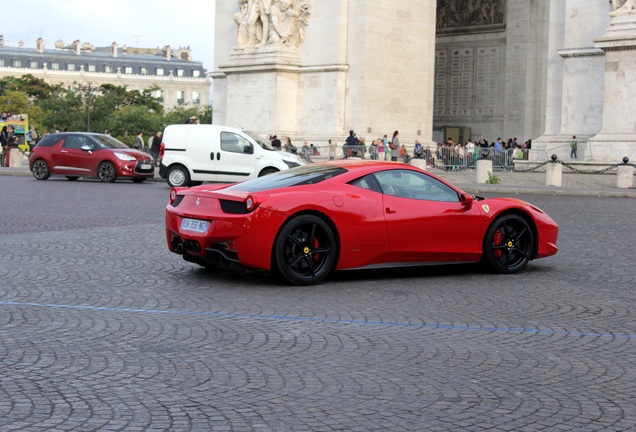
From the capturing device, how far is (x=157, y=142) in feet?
114

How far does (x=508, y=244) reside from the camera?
10609 mm

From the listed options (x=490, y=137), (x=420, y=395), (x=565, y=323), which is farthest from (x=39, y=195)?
(x=490, y=137)

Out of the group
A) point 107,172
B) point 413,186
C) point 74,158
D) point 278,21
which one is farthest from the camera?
point 278,21

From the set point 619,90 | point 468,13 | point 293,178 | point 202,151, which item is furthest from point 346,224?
point 468,13

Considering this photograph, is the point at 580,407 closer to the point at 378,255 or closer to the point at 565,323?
the point at 565,323

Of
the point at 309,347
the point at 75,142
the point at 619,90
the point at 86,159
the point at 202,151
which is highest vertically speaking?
the point at 619,90

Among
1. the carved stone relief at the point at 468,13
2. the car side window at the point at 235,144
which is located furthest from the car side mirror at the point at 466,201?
the carved stone relief at the point at 468,13

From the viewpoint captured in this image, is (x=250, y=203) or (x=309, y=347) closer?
(x=309, y=347)

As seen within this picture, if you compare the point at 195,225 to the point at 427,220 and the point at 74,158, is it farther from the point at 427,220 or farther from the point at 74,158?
the point at 74,158

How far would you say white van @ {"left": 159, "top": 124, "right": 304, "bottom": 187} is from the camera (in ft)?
83.7

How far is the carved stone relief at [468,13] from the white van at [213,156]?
18842mm

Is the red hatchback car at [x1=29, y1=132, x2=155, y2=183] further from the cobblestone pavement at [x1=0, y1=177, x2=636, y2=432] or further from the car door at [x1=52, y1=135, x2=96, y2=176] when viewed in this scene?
the cobblestone pavement at [x1=0, y1=177, x2=636, y2=432]

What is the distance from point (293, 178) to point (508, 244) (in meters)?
2.22

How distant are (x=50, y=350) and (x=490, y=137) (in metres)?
36.7
